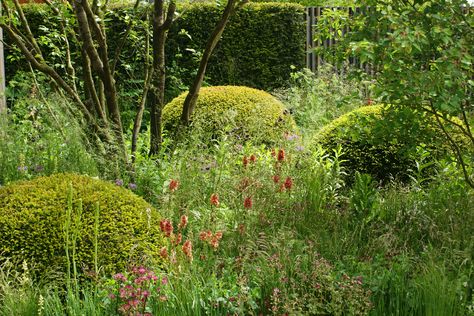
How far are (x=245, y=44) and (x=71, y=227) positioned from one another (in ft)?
26.7

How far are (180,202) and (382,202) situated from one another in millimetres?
1447

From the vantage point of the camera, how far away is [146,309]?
326 centimetres

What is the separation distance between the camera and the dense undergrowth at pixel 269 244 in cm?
337

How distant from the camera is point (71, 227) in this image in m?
3.88

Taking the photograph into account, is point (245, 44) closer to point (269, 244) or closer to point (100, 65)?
point (100, 65)

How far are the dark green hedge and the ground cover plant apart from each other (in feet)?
17.5

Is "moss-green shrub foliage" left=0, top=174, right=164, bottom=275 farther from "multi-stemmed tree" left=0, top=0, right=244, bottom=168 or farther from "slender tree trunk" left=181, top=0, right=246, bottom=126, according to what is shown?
"slender tree trunk" left=181, top=0, right=246, bottom=126

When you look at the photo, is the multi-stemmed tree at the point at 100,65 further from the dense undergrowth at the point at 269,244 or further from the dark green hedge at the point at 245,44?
the dark green hedge at the point at 245,44

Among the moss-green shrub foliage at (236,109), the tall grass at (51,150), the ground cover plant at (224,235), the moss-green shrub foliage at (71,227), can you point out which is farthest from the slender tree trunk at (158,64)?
the moss-green shrub foliage at (71,227)

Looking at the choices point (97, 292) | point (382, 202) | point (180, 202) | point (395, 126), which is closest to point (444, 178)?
point (382, 202)

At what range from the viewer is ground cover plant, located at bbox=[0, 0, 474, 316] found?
134 inches

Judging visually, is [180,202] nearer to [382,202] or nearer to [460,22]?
[382,202]

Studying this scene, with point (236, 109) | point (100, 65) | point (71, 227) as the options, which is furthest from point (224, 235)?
point (236, 109)

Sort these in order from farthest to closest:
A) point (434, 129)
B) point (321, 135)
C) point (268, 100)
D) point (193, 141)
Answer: point (268, 100) → point (321, 135) → point (193, 141) → point (434, 129)
